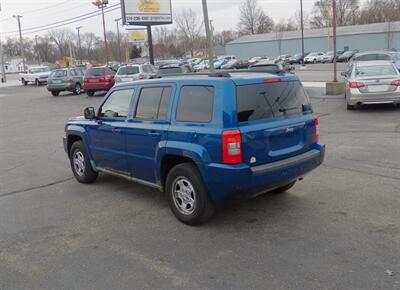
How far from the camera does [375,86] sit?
40.1ft

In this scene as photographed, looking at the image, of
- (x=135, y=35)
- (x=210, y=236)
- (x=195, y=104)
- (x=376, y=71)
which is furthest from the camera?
(x=135, y=35)

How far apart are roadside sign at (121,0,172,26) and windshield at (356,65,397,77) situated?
22.7 m

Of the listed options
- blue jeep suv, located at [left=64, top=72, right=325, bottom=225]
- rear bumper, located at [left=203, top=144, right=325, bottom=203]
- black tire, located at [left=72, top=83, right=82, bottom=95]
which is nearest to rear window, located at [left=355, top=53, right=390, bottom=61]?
black tire, located at [left=72, top=83, right=82, bottom=95]

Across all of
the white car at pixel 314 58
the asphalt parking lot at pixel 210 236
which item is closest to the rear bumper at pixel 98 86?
the asphalt parking lot at pixel 210 236

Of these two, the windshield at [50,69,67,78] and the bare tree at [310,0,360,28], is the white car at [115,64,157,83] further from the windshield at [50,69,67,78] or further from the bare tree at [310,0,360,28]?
the bare tree at [310,0,360,28]

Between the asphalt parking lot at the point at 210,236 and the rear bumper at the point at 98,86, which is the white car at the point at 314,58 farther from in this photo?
the asphalt parking lot at the point at 210,236

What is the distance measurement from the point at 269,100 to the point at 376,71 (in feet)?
30.9

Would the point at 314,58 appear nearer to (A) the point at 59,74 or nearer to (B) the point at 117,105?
(A) the point at 59,74

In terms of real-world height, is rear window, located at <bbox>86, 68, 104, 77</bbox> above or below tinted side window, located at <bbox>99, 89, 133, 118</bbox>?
above

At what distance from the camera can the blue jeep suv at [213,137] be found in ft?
14.4

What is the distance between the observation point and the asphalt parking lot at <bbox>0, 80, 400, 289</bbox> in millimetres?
3715

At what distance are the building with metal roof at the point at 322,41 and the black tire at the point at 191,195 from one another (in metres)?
71.7

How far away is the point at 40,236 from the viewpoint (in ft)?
15.9

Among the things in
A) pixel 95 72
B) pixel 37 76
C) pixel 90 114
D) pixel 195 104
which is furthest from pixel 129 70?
pixel 37 76
